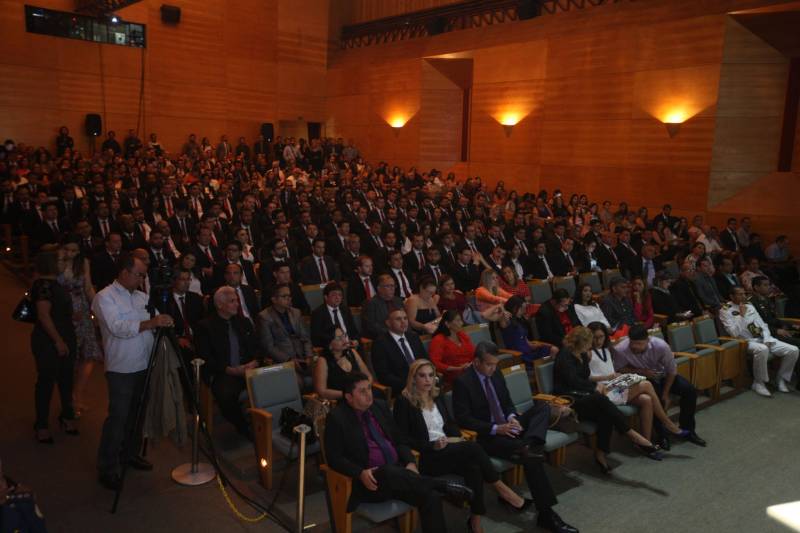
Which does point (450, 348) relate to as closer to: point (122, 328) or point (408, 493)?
point (408, 493)

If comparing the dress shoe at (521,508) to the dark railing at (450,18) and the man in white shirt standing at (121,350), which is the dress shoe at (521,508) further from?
the dark railing at (450,18)

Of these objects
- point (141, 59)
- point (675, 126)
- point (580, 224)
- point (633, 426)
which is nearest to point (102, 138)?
point (141, 59)

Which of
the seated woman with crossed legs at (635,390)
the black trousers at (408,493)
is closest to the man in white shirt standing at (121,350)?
the black trousers at (408,493)

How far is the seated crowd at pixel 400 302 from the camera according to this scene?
3.96 metres

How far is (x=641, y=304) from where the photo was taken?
282 inches

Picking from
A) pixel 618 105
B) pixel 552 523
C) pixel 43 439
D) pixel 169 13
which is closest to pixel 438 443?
pixel 552 523

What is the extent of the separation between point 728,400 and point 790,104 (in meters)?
8.07

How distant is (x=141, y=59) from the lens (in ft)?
52.9

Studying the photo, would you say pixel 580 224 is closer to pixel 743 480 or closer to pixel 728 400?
pixel 728 400

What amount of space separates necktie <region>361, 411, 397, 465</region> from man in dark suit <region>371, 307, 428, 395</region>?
3.75ft

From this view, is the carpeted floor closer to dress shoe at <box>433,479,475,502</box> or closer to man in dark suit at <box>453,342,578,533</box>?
man in dark suit at <box>453,342,578,533</box>

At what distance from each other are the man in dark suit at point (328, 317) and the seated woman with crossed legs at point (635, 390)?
2158mm

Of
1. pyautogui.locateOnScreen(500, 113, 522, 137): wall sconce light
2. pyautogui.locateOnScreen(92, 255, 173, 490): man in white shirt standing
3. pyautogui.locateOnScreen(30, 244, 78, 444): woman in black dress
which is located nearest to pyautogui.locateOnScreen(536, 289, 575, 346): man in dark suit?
pyautogui.locateOnScreen(92, 255, 173, 490): man in white shirt standing

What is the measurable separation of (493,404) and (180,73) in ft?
50.1
